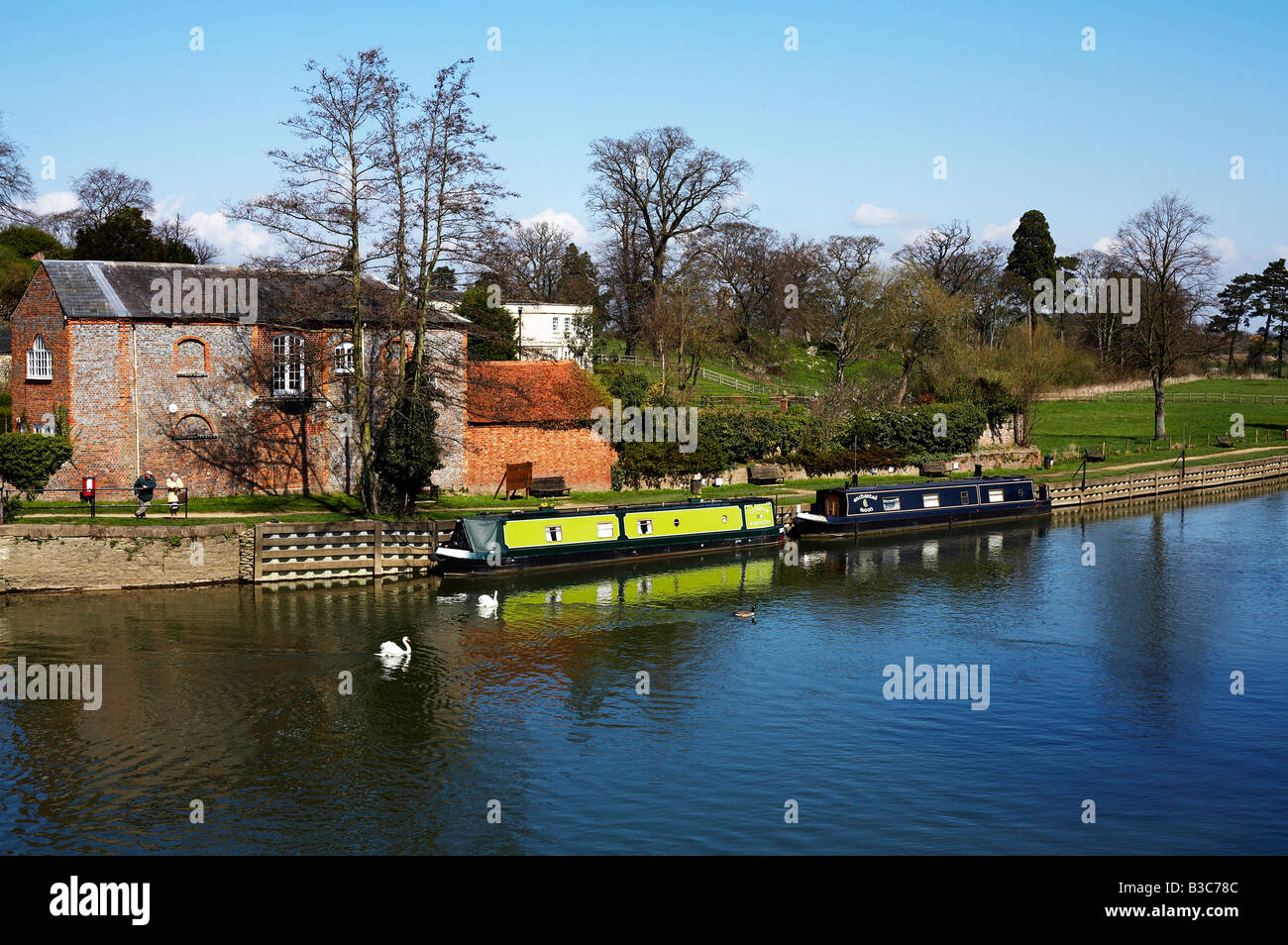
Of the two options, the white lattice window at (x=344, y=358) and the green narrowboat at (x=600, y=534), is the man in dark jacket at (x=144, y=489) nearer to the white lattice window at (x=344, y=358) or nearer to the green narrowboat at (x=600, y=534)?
the white lattice window at (x=344, y=358)

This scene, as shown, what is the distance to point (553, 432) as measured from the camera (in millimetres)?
44250

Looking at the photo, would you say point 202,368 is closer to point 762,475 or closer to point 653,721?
point 762,475

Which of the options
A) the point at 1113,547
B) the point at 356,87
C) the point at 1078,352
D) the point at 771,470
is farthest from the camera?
the point at 1078,352

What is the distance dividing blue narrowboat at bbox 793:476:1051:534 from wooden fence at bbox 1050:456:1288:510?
2785 millimetres

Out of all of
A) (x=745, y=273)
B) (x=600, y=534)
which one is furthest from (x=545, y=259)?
(x=600, y=534)

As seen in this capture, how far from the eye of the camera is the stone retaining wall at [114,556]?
29.9 meters

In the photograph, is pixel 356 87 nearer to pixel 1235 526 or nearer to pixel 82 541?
pixel 82 541

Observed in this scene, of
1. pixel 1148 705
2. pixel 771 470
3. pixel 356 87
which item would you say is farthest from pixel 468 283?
pixel 1148 705

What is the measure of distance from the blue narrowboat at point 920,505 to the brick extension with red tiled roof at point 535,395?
1021 cm

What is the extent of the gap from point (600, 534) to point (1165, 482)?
35.6 metres

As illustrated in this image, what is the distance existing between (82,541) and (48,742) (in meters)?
12.0

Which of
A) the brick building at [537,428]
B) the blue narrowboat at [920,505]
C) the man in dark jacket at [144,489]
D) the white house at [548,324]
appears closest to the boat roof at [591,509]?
the blue narrowboat at [920,505]

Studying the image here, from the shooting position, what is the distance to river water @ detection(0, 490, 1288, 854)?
54.1ft

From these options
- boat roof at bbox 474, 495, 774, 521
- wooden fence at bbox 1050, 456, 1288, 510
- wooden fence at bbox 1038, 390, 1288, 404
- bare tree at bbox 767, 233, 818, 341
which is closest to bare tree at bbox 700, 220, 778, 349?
bare tree at bbox 767, 233, 818, 341
